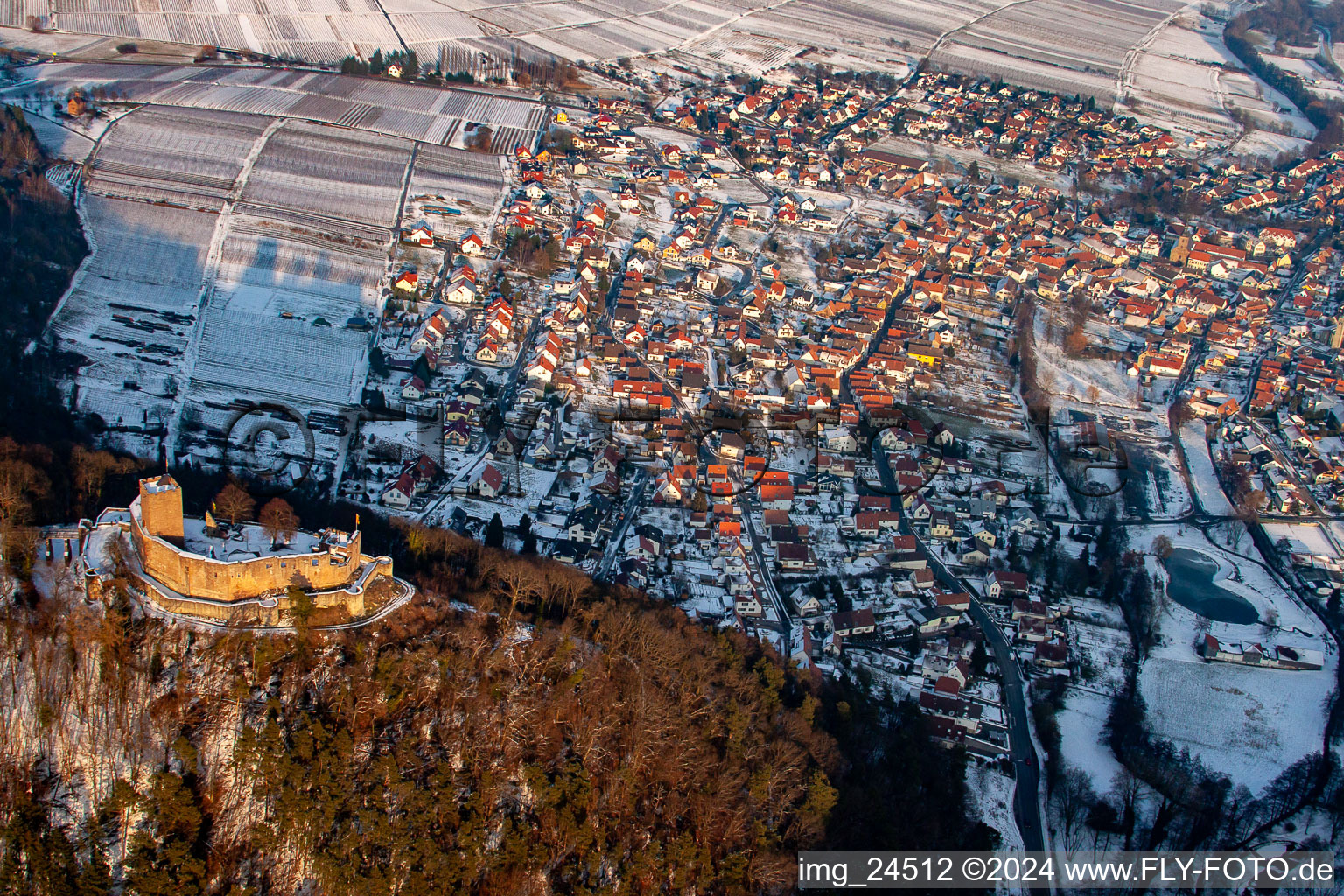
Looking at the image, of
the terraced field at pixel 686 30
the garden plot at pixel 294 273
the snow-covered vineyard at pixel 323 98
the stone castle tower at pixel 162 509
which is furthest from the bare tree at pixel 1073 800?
the terraced field at pixel 686 30

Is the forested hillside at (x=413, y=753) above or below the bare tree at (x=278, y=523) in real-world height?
below

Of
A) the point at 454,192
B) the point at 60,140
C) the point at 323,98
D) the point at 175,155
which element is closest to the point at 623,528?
the point at 454,192

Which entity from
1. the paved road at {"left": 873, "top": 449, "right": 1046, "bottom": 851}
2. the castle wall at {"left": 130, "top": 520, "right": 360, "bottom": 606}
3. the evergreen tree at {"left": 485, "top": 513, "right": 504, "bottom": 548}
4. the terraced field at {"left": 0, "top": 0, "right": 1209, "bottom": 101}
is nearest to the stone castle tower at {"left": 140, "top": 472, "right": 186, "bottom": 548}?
the castle wall at {"left": 130, "top": 520, "right": 360, "bottom": 606}

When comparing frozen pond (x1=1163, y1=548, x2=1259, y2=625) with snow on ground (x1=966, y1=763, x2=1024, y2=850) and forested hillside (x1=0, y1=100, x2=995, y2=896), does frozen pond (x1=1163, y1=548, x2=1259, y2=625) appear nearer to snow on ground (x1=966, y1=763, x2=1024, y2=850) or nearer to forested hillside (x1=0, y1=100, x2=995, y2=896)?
snow on ground (x1=966, y1=763, x2=1024, y2=850)

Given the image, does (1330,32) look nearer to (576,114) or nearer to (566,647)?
(576,114)

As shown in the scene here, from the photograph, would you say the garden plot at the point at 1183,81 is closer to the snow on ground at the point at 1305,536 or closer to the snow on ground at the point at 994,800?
the snow on ground at the point at 1305,536

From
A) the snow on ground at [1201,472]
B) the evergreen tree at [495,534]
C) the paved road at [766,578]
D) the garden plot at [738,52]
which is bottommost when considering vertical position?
the paved road at [766,578]

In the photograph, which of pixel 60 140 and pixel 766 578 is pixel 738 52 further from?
pixel 766 578
